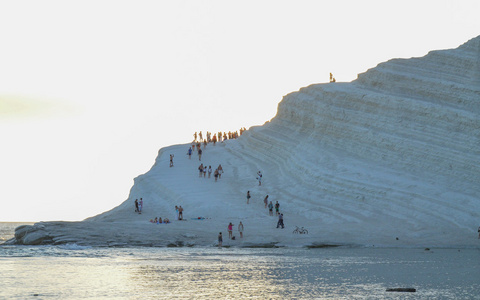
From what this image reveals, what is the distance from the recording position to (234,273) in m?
25.8

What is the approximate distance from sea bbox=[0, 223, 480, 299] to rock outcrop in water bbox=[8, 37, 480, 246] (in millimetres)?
5203

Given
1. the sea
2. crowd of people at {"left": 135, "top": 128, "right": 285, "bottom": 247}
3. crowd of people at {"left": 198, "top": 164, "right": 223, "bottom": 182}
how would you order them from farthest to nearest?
crowd of people at {"left": 198, "top": 164, "right": 223, "bottom": 182} < crowd of people at {"left": 135, "top": 128, "right": 285, "bottom": 247} < the sea

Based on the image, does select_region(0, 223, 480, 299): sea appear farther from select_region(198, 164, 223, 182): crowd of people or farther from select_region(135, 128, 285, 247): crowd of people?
select_region(198, 164, 223, 182): crowd of people

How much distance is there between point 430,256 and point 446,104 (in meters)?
21.0

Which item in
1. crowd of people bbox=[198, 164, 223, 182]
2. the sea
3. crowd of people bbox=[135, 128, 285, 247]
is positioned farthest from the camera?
crowd of people bbox=[198, 164, 223, 182]

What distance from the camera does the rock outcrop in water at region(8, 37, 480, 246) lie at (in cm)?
4256

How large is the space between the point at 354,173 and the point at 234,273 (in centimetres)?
2596

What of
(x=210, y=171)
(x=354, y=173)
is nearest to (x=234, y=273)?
(x=354, y=173)

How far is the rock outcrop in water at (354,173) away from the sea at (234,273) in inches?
205

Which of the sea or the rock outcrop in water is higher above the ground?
the rock outcrop in water

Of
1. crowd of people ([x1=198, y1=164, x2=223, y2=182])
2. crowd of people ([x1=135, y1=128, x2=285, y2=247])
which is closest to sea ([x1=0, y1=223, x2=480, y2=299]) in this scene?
crowd of people ([x1=135, y1=128, x2=285, y2=247])

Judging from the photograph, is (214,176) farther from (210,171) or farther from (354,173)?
(354,173)

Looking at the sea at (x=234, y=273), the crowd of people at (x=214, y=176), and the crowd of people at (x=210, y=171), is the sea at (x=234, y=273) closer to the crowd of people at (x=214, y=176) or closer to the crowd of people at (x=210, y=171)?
the crowd of people at (x=214, y=176)

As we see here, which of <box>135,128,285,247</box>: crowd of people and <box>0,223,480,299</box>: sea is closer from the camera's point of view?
<box>0,223,480,299</box>: sea
